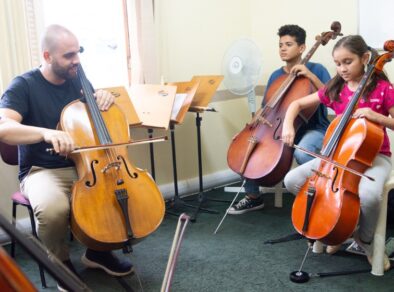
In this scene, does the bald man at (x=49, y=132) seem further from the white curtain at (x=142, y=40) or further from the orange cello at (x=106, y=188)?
the white curtain at (x=142, y=40)

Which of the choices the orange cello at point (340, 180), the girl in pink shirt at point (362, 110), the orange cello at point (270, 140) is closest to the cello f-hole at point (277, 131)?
the orange cello at point (270, 140)

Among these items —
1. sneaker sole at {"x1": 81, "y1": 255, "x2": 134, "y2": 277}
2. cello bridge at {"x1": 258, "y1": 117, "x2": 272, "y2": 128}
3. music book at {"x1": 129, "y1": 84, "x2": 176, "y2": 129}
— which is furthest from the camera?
music book at {"x1": 129, "y1": 84, "x2": 176, "y2": 129}

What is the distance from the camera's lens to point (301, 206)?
1.79 m

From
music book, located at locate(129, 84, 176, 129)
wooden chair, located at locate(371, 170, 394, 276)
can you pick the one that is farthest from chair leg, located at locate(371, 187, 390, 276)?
music book, located at locate(129, 84, 176, 129)

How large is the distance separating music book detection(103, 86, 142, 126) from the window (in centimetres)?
48

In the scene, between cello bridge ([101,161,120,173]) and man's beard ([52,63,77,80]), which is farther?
man's beard ([52,63,77,80])

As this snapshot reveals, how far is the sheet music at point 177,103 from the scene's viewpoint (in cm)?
266

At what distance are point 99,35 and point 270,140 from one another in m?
1.47

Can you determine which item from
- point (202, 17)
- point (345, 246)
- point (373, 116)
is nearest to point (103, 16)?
point (202, 17)

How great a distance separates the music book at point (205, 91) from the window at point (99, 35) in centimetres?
59

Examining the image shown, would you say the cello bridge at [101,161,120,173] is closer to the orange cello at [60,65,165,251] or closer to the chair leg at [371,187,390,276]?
the orange cello at [60,65,165,251]

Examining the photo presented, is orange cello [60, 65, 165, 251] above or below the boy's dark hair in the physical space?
below

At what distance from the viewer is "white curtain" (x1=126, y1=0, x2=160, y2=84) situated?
9.37 ft

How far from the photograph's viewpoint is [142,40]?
2887 mm
